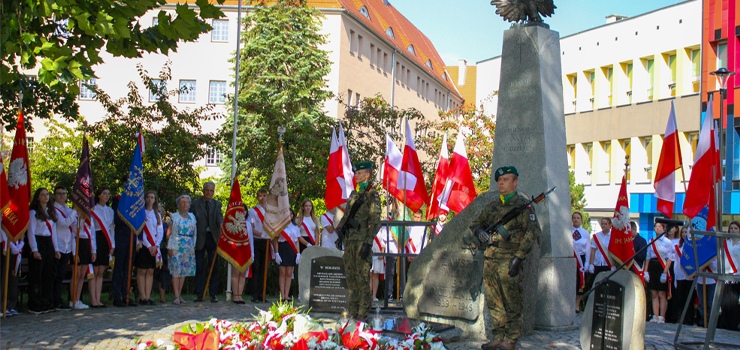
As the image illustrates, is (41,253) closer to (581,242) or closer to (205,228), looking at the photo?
(205,228)

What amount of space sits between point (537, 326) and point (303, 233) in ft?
17.8

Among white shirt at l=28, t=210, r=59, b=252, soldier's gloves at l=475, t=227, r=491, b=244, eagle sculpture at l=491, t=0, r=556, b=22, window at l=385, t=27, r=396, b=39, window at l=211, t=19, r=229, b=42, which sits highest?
window at l=385, t=27, r=396, b=39

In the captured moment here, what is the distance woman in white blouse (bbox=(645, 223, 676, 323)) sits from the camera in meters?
11.4

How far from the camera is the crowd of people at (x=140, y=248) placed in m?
9.56

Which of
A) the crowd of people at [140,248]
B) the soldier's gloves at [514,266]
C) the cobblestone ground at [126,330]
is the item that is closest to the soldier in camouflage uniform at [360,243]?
the crowd of people at [140,248]

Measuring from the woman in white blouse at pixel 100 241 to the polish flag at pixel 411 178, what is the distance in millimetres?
5056

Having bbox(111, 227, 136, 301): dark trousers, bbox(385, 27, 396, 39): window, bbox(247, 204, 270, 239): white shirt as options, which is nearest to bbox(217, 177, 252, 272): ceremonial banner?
bbox(247, 204, 270, 239): white shirt

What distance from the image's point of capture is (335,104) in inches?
1780

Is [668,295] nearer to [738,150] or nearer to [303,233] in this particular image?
[303,233]

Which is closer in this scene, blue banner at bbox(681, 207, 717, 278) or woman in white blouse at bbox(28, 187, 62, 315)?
woman in white blouse at bbox(28, 187, 62, 315)

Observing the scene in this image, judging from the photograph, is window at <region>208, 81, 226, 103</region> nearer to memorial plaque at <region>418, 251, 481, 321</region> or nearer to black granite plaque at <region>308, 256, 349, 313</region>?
black granite plaque at <region>308, 256, 349, 313</region>

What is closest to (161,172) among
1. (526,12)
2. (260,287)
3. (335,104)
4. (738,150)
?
(260,287)

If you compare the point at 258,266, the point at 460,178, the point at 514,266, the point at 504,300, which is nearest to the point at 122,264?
the point at 258,266

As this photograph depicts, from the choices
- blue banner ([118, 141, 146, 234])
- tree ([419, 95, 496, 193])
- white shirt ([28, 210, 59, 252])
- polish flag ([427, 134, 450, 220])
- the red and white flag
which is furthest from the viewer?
tree ([419, 95, 496, 193])
